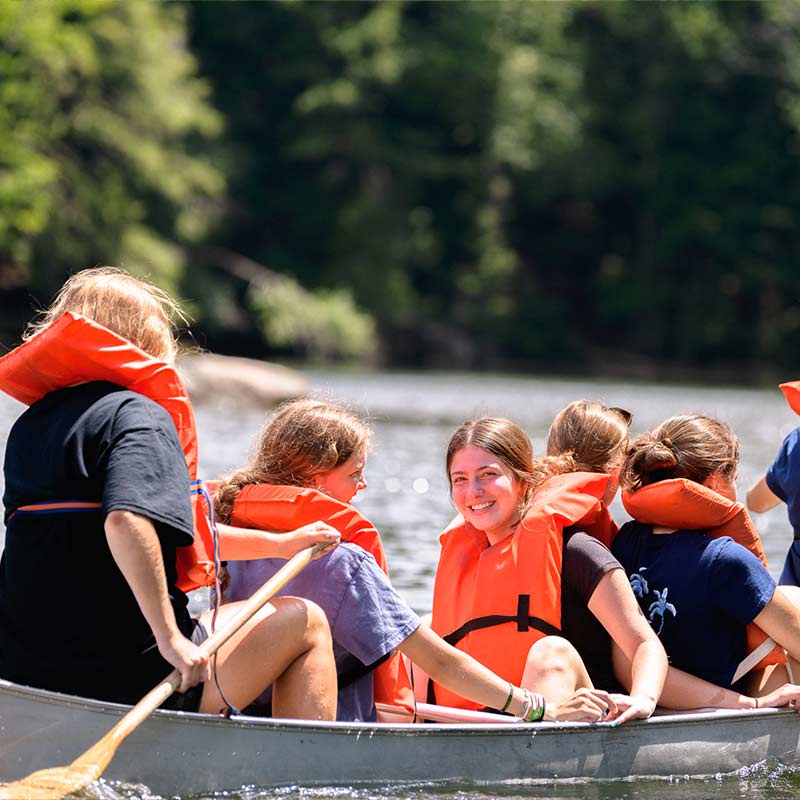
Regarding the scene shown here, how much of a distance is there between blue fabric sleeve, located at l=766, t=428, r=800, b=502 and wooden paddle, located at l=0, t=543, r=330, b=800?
6.69ft

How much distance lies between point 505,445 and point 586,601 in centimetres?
48

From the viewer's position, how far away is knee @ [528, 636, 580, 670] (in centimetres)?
381

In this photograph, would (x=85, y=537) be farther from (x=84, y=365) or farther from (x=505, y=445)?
(x=505, y=445)

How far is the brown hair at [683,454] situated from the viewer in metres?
4.00

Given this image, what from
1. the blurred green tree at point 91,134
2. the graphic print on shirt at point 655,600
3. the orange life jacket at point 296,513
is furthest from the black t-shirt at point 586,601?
the blurred green tree at point 91,134

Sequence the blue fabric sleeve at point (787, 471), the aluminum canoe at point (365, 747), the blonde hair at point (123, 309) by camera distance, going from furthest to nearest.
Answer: the blue fabric sleeve at point (787, 471) → the aluminum canoe at point (365, 747) → the blonde hair at point (123, 309)

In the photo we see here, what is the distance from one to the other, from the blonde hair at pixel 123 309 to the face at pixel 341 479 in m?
0.66

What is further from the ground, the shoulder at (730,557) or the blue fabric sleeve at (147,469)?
the blue fabric sleeve at (147,469)

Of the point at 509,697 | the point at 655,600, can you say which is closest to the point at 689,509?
the point at 655,600

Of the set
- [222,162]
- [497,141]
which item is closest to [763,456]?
[222,162]

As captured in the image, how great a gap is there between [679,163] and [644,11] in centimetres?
373

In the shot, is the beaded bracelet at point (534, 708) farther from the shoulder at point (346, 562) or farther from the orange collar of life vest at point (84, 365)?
the orange collar of life vest at point (84, 365)

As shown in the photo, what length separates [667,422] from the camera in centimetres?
409

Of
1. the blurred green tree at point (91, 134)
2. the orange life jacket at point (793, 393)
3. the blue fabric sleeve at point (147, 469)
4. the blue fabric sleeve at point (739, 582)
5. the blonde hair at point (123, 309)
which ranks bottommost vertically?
the blue fabric sleeve at point (739, 582)
